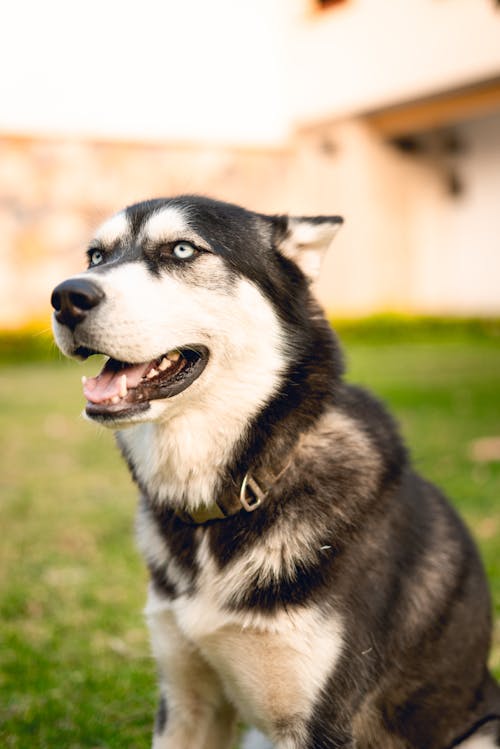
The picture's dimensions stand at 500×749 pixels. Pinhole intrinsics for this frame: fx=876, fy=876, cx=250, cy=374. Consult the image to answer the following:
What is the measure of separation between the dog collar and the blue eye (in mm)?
676

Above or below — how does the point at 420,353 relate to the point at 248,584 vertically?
below

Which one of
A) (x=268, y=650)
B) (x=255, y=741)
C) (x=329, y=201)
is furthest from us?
(x=329, y=201)

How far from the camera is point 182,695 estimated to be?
105 inches

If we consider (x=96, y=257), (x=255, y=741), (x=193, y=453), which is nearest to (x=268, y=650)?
(x=193, y=453)

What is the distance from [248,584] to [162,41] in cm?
1548

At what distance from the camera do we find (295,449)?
8.63 feet

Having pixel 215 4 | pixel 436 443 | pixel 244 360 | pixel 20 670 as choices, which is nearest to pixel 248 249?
pixel 244 360

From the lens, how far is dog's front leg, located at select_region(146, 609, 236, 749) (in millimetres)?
2602

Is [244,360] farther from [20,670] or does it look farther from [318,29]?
[318,29]

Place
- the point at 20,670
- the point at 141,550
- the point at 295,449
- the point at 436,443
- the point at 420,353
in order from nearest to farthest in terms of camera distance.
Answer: the point at 295,449
the point at 141,550
the point at 20,670
the point at 436,443
the point at 420,353

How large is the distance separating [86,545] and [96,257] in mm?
2788

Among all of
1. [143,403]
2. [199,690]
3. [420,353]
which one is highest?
[143,403]

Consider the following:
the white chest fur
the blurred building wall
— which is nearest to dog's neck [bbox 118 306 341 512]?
the white chest fur

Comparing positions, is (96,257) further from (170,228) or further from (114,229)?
(170,228)
